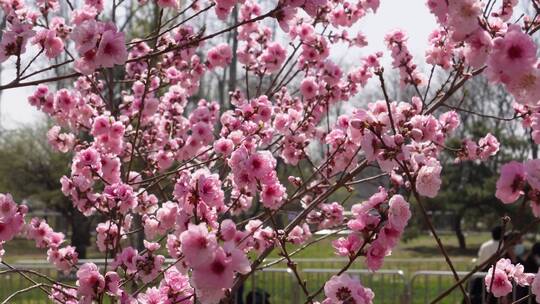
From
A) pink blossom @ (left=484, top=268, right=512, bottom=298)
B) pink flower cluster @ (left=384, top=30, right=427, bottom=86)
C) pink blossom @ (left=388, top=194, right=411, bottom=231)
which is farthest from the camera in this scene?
pink flower cluster @ (left=384, top=30, right=427, bottom=86)

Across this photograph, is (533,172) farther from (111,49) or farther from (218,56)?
(218,56)

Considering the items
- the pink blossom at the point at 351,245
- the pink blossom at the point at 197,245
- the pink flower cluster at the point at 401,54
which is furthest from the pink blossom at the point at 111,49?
the pink flower cluster at the point at 401,54

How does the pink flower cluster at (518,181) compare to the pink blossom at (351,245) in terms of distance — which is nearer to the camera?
the pink flower cluster at (518,181)

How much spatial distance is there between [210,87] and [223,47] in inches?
642

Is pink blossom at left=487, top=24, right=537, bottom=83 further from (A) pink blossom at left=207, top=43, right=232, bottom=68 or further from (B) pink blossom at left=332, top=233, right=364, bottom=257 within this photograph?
(A) pink blossom at left=207, top=43, right=232, bottom=68

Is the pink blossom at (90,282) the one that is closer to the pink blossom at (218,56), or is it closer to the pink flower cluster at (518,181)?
the pink flower cluster at (518,181)

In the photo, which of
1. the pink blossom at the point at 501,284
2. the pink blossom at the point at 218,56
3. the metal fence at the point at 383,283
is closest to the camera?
the pink blossom at the point at 501,284

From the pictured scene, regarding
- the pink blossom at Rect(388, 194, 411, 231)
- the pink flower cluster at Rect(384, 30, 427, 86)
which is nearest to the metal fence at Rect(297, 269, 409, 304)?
the pink flower cluster at Rect(384, 30, 427, 86)

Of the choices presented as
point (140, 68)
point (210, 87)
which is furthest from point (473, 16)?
point (210, 87)

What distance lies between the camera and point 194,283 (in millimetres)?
1789

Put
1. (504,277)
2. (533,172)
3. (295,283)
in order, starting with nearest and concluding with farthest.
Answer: (533,172)
(504,277)
(295,283)

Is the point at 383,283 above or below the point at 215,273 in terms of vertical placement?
above

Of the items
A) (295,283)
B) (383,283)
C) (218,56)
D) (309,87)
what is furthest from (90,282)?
(383,283)

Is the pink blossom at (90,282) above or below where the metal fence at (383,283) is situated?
below
